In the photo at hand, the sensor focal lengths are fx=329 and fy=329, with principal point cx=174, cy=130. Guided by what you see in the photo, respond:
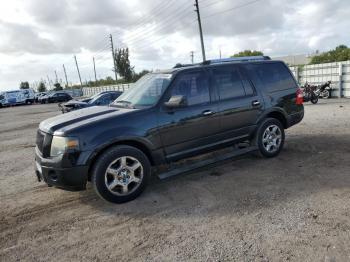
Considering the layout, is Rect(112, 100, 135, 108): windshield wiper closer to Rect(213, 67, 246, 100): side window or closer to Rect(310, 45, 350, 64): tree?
Rect(213, 67, 246, 100): side window

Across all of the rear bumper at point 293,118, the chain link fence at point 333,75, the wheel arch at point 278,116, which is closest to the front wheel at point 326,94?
the chain link fence at point 333,75

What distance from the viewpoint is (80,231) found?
154 inches

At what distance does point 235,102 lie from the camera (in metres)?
5.73

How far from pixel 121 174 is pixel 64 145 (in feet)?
2.82

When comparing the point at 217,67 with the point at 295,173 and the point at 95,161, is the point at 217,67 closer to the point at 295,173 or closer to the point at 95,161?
the point at 295,173


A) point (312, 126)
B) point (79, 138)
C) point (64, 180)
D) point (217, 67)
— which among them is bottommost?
point (312, 126)

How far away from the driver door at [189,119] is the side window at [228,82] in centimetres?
22

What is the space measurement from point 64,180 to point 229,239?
226 centimetres

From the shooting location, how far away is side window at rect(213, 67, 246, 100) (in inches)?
220

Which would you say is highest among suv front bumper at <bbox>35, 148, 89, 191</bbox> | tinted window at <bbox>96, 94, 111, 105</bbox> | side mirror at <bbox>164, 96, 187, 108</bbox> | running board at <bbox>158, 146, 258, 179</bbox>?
side mirror at <bbox>164, 96, 187, 108</bbox>

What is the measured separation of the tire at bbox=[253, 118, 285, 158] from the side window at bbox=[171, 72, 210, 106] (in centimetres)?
138

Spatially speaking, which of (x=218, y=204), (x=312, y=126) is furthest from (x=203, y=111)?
(x=312, y=126)

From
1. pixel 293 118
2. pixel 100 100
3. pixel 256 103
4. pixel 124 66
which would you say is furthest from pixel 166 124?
pixel 124 66

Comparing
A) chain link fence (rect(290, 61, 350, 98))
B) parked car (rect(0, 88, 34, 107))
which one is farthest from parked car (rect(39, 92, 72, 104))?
chain link fence (rect(290, 61, 350, 98))
